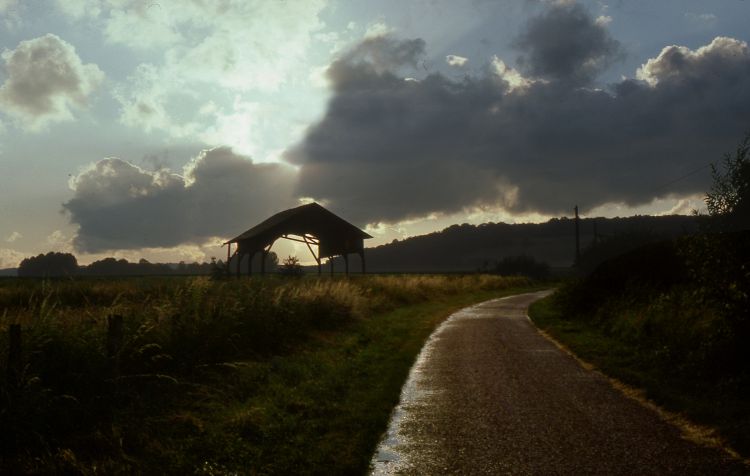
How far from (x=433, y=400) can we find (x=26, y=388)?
576 cm

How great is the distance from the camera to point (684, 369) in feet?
38.6

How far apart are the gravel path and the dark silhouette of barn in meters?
26.1

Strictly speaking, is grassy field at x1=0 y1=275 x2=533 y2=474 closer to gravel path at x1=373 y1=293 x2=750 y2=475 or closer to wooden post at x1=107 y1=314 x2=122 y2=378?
wooden post at x1=107 y1=314 x2=122 y2=378

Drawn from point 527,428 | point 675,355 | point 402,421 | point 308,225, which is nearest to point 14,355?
point 402,421

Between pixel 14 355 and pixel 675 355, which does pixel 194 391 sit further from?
pixel 675 355

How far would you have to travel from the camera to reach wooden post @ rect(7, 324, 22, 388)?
8.35m

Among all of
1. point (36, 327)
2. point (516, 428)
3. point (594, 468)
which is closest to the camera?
point (594, 468)

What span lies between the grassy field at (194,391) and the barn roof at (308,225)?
2164 centimetres

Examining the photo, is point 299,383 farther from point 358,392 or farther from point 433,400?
point 433,400

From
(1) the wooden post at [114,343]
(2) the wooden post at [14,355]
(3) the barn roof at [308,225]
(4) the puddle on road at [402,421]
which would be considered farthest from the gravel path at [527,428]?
(3) the barn roof at [308,225]

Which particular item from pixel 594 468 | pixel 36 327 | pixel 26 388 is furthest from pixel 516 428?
pixel 36 327

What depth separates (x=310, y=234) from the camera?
39.8 m

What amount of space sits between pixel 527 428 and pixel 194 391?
553 centimetres

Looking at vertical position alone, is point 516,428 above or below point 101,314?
below
